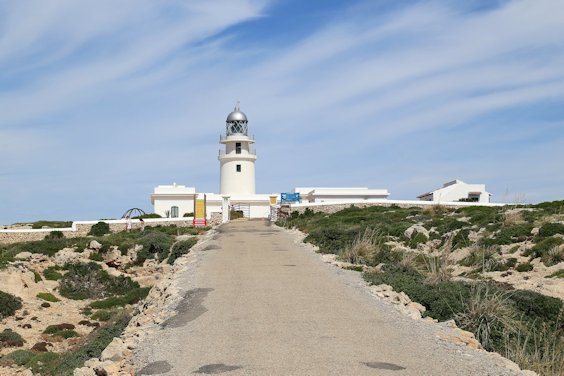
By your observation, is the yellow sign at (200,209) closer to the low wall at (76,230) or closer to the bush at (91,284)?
the low wall at (76,230)

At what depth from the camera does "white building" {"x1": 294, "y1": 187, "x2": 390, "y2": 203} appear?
61344 mm

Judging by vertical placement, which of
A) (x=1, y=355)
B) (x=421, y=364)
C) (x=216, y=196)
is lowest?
(x=1, y=355)

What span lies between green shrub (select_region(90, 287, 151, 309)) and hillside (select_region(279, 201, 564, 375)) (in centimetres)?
815

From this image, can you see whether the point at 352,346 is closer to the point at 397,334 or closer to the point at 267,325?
the point at 397,334

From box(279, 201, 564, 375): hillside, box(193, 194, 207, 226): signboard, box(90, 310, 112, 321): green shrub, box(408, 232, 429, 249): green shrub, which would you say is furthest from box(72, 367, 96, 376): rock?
box(193, 194, 207, 226): signboard

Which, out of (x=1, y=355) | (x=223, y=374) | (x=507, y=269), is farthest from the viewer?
(x=507, y=269)

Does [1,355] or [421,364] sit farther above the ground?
[421,364]

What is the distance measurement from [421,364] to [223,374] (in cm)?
255

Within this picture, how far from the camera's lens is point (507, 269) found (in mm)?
22625

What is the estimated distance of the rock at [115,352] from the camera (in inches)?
369

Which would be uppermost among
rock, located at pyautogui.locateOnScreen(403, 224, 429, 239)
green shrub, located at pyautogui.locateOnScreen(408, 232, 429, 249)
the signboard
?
the signboard

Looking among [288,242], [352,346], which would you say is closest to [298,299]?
[352,346]

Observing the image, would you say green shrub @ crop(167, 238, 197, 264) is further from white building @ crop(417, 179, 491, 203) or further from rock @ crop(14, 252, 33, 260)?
white building @ crop(417, 179, 491, 203)

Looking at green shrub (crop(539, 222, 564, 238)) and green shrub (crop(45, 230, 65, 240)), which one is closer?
green shrub (crop(539, 222, 564, 238))
